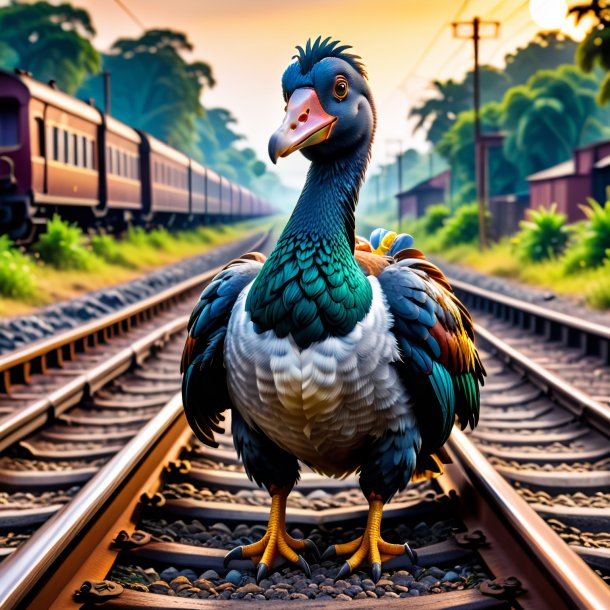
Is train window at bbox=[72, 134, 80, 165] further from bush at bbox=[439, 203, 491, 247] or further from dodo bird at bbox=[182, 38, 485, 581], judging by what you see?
dodo bird at bbox=[182, 38, 485, 581]

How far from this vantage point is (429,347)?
2.58 m

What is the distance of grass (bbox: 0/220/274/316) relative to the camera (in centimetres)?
1120

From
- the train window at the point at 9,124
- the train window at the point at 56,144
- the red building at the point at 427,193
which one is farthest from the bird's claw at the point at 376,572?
the red building at the point at 427,193

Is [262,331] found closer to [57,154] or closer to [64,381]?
[64,381]

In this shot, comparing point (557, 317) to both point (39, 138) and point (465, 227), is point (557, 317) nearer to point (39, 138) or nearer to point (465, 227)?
point (39, 138)

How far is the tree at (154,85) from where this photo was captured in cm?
5431

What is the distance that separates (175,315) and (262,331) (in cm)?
880

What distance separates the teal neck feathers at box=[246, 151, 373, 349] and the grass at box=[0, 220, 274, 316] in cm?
831

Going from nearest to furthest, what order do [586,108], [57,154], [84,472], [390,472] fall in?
[390,472] < [84,472] < [57,154] < [586,108]

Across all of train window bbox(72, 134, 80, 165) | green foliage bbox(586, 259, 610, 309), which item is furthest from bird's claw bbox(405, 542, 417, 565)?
train window bbox(72, 134, 80, 165)

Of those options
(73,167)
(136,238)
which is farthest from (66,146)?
(136,238)

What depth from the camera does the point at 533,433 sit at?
522cm

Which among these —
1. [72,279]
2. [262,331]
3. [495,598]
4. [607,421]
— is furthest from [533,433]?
[72,279]

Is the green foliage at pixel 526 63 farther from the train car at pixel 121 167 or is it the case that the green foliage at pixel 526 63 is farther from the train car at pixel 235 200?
the train car at pixel 121 167
